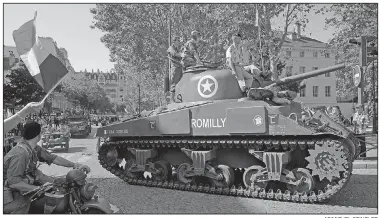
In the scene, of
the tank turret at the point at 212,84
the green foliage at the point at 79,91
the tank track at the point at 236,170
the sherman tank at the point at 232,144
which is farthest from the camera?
the green foliage at the point at 79,91

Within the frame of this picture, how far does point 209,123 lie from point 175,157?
5.28ft

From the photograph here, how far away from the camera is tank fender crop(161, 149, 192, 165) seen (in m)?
9.07

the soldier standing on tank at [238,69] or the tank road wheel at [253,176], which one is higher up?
the soldier standing on tank at [238,69]

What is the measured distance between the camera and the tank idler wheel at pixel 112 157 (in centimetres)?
942

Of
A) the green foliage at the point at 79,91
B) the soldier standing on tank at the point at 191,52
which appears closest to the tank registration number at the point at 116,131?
the soldier standing on tank at the point at 191,52

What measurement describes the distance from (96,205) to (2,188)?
1.11 m

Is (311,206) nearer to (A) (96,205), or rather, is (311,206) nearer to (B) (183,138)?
(B) (183,138)

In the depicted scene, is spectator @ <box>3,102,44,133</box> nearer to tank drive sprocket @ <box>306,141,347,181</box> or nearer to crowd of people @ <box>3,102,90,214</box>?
crowd of people @ <box>3,102,90,214</box>

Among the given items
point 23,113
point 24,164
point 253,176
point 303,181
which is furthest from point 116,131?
point 23,113

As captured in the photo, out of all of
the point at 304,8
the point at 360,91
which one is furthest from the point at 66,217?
the point at 304,8

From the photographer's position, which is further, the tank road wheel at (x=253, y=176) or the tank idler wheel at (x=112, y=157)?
Result: the tank idler wheel at (x=112, y=157)

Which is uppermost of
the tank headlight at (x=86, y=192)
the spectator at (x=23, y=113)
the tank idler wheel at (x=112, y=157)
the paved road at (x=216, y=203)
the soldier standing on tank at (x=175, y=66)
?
the soldier standing on tank at (x=175, y=66)

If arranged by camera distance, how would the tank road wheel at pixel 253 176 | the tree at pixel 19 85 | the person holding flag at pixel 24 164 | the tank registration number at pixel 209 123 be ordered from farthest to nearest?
1. the tree at pixel 19 85
2. the tank registration number at pixel 209 123
3. the tank road wheel at pixel 253 176
4. the person holding flag at pixel 24 164

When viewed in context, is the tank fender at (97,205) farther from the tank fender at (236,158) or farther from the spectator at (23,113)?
the tank fender at (236,158)
